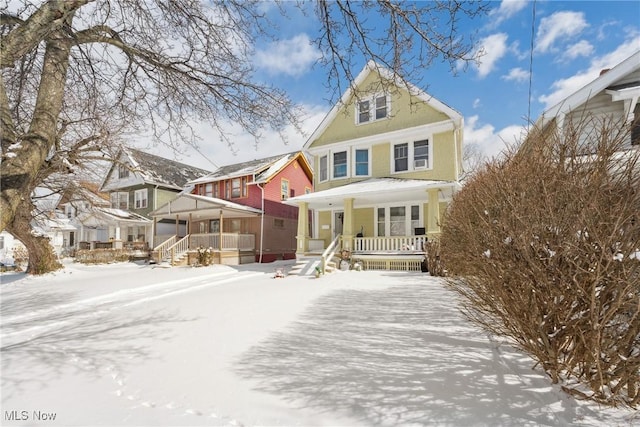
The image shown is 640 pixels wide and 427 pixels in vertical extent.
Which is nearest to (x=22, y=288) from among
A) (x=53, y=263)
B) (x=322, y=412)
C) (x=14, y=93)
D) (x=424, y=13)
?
(x=53, y=263)

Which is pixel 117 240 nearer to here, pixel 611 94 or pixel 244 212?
pixel 244 212

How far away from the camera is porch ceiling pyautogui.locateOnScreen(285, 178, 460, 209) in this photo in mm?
12664

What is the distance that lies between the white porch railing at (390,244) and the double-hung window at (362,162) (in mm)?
4048

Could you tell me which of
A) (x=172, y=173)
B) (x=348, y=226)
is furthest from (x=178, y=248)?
(x=172, y=173)

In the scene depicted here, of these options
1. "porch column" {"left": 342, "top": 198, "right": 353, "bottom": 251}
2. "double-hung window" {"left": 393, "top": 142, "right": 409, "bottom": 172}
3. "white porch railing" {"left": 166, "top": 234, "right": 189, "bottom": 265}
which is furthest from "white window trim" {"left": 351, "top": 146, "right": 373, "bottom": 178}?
"white porch railing" {"left": 166, "top": 234, "right": 189, "bottom": 265}

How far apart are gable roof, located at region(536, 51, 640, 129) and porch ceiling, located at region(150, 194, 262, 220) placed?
1611 centimetres

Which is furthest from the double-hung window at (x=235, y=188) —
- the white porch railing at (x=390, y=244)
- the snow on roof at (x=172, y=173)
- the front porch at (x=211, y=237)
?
the white porch railing at (x=390, y=244)

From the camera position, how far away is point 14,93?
517 centimetres

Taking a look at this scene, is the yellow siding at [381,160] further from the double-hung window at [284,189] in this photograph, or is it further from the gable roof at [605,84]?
the double-hung window at [284,189]

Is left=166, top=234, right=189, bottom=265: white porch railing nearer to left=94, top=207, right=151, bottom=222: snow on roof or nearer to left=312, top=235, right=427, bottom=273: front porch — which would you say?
left=94, top=207, right=151, bottom=222: snow on roof

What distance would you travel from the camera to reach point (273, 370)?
357cm

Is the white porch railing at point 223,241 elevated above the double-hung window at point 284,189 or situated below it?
below

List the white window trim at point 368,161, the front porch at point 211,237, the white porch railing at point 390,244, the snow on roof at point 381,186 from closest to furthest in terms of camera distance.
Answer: the snow on roof at point 381,186
the white porch railing at point 390,244
the white window trim at point 368,161
the front porch at point 211,237

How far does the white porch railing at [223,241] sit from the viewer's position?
18.4m
